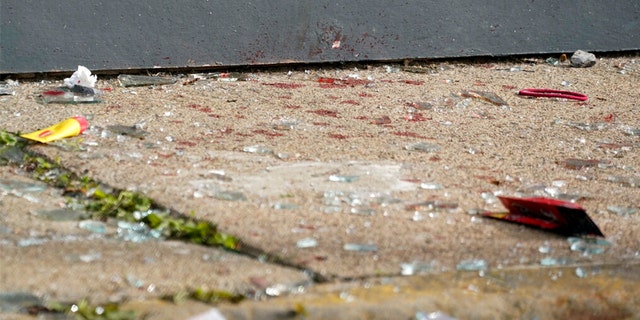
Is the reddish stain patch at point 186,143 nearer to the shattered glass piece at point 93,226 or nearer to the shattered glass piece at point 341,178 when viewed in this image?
the shattered glass piece at point 341,178

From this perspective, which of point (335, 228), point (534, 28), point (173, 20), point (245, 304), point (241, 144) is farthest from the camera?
point (534, 28)

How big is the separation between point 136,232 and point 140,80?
2.10 meters

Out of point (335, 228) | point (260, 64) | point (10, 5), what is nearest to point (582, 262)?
point (335, 228)

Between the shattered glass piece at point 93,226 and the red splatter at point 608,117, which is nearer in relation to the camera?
the shattered glass piece at point 93,226

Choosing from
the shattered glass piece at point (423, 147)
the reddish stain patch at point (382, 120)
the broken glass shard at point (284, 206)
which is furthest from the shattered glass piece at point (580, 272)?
the reddish stain patch at point (382, 120)

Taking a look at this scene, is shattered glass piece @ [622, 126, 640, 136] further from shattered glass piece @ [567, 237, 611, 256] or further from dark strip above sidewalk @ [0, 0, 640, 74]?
shattered glass piece @ [567, 237, 611, 256]

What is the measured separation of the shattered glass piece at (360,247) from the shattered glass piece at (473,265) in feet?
0.79

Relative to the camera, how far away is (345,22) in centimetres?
515

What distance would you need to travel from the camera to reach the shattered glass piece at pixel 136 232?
2.67 meters

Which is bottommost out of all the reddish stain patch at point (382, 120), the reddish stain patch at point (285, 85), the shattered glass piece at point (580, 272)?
the reddish stain patch at point (285, 85)

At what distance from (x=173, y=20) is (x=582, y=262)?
2830 millimetres

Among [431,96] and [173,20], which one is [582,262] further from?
[173,20]

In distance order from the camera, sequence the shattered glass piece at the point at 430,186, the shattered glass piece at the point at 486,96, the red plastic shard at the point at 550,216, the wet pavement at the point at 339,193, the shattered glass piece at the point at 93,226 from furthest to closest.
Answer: the shattered glass piece at the point at 486,96 → the shattered glass piece at the point at 430,186 → the red plastic shard at the point at 550,216 → the shattered glass piece at the point at 93,226 → the wet pavement at the point at 339,193

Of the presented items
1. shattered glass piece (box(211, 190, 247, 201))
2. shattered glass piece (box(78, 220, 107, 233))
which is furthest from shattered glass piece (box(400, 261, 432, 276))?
shattered glass piece (box(78, 220, 107, 233))
